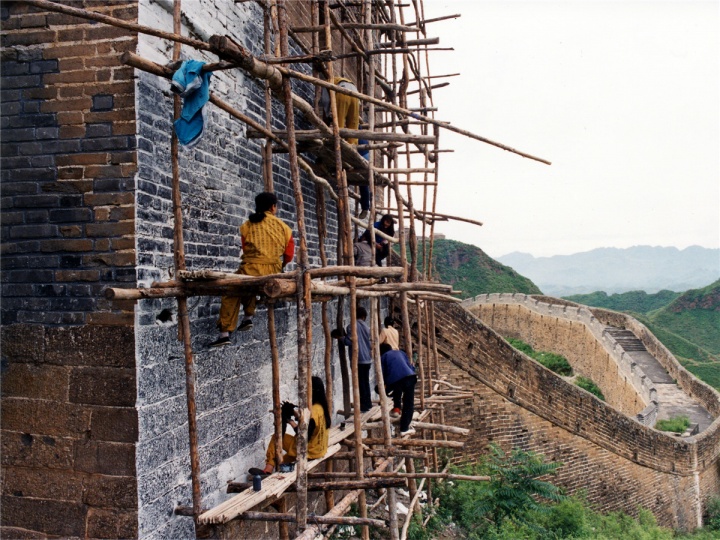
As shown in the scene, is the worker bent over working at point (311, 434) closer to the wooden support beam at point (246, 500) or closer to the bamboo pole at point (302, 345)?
the wooden support beam at point (246, 500)

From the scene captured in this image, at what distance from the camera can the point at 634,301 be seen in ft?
166

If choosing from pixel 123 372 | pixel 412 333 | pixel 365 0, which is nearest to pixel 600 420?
pixel 412 333

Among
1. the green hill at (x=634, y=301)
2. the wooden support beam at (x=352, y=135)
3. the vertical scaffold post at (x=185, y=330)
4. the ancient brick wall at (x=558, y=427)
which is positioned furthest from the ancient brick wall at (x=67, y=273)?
the green hill at (x=634, y=301)

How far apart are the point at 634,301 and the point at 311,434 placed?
2029 inches

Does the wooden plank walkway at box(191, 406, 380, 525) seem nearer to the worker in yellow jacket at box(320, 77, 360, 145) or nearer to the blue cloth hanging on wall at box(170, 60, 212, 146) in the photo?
the blue cloth hanging on wall at box(170, 60, 212, 146)

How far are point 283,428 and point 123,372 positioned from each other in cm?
157

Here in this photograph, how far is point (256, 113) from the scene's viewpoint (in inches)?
226

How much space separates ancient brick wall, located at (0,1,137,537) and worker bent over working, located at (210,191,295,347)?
98 centimetres

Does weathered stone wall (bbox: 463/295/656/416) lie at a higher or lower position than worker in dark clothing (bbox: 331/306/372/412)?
lower

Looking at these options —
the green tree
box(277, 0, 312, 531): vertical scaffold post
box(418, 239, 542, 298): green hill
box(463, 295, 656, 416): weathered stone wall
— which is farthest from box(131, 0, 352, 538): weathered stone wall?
box(418, 239, 542, 298): green hill

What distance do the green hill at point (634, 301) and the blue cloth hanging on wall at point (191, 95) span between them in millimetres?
48107

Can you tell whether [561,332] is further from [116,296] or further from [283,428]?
[116,296]

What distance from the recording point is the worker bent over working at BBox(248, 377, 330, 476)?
4805mm

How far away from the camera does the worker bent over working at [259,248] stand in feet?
15.0
